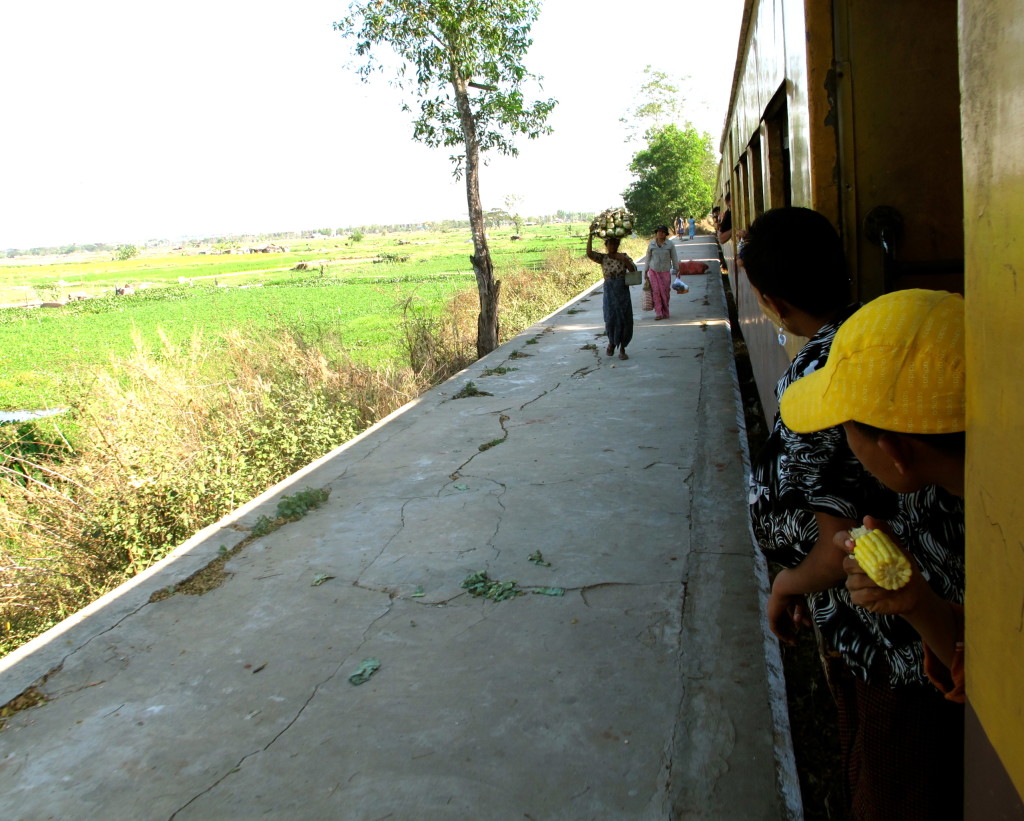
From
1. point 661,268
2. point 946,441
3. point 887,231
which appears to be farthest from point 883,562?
point 661,268

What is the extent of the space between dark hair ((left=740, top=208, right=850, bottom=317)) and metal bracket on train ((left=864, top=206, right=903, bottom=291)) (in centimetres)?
60

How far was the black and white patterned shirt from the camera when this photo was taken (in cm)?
138

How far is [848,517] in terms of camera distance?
139 cm

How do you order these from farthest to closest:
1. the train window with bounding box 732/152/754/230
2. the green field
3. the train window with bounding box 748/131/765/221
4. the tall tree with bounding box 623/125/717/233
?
the tall tree with bounding box 623/125/717/233 < the green field < the train window with bounding box 732/152/754/230 < the train window with bounding box 748/131/765/221

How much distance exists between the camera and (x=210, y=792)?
238cm

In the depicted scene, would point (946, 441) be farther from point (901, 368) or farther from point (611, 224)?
point (611, 224)

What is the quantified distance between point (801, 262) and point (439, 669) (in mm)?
2021

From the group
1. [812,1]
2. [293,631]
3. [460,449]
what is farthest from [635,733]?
[460,449]

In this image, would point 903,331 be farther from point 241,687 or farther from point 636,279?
point 636,279

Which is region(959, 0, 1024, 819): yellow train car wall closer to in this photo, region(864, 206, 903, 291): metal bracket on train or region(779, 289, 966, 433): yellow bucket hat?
region(779, 289, 966, 433): yellow bucket hat

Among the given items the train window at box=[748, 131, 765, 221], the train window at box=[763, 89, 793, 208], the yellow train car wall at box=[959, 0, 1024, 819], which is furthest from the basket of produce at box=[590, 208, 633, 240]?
the yellow train car wall at box=[959, 0, 1024, 819]

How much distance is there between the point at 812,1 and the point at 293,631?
2.94 metres

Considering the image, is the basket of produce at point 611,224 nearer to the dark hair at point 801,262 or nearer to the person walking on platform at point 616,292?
the person walking on platform at point 616,292

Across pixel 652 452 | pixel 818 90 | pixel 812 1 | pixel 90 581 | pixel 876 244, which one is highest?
pixel 812 1
